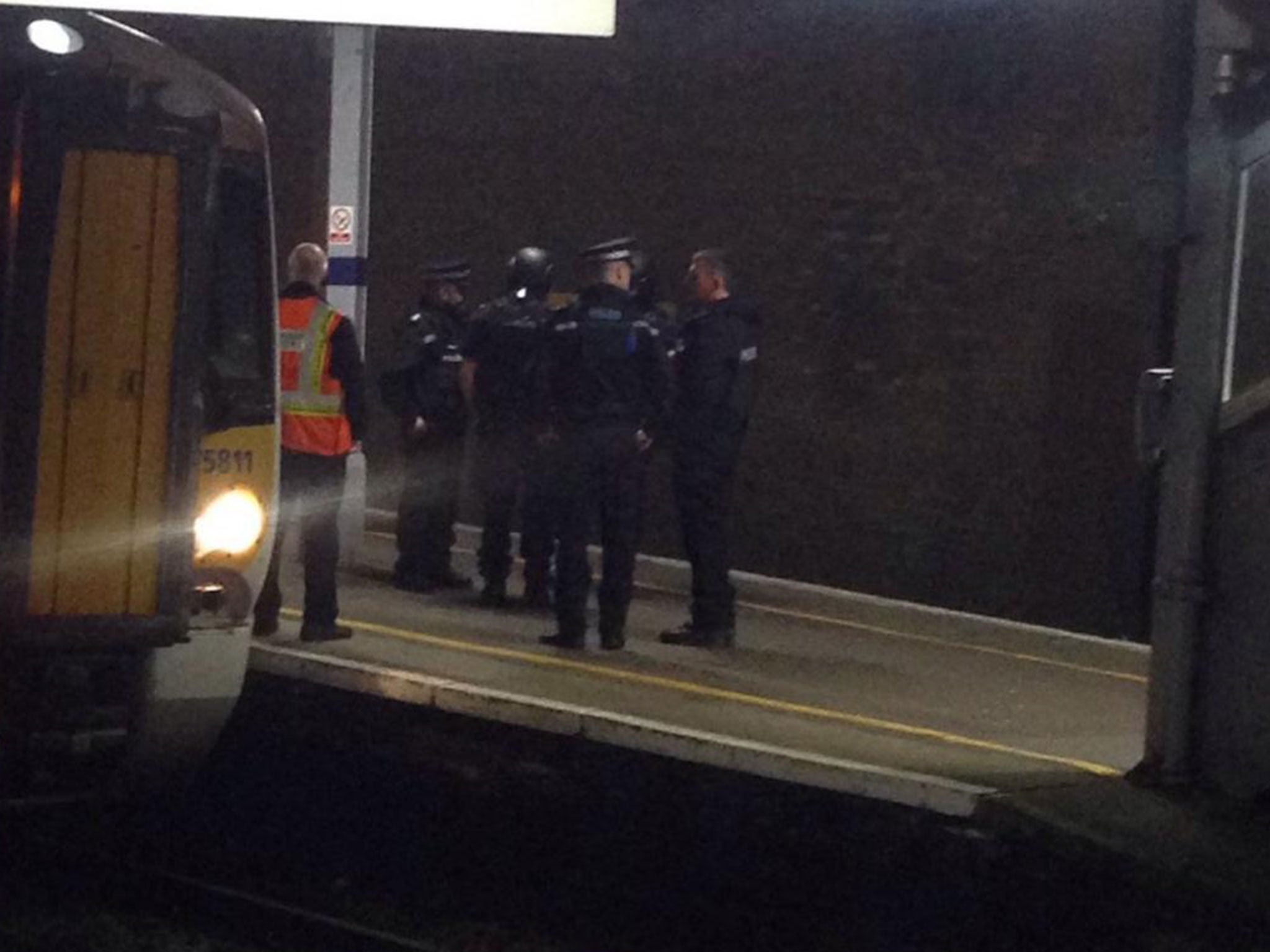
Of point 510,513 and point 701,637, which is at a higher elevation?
point 510,513

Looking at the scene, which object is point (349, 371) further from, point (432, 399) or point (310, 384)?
point (432, 399)

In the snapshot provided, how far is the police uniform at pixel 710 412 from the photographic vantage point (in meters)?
10.7

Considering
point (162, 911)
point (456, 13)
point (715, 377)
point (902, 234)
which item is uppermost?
point (456, 13)

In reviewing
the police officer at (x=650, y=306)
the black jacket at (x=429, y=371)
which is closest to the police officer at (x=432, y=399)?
the black jacket at (x=429, y=371)

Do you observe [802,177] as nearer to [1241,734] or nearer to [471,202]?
[471,202]

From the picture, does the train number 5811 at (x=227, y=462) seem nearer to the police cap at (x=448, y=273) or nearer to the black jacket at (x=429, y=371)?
the black jacket at (x=429, y=371)

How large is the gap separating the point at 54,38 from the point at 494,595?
5.70 meters

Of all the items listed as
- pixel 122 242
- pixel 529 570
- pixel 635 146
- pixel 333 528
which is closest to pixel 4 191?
pixel 122 242

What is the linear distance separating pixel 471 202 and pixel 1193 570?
7771mm

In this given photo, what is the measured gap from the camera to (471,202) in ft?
50.2

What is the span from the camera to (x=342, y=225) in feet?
42.6

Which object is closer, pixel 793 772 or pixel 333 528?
pixel 793 772

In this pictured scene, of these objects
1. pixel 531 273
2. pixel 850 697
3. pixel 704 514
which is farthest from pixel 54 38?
pixel 531 273

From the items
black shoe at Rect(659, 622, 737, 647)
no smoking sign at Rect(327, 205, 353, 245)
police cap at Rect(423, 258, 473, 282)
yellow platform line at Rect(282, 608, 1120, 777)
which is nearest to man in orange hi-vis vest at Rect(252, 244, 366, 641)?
yellow platform line at Rect(282, 608, 1120, 777)
